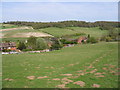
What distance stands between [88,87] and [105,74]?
4.05 metres

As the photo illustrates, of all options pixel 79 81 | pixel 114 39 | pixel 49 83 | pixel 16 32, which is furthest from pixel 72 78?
pixel 16 32

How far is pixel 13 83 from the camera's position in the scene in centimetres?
1334

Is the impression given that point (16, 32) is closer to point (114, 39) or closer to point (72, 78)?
point (114, 39)

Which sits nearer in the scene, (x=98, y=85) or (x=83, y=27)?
(x=98, y=85)

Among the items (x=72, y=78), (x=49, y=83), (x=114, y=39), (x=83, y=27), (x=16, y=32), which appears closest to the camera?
(x=49, y=83)

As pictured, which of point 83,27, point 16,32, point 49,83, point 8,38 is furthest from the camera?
point 83,27

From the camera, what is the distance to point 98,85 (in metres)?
12.2

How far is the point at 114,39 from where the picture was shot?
80.6m

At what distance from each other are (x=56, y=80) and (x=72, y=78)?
1.54m

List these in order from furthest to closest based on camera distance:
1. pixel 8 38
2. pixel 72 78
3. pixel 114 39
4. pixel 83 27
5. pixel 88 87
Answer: pixel 83 27, pixel 8 38, pixel 114 39, pixel 72 78, pixel 88 87

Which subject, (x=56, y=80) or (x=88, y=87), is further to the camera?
(x=56, y=80)

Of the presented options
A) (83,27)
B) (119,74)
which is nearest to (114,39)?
(83,27)

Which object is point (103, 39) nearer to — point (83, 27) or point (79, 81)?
point (83, 27)

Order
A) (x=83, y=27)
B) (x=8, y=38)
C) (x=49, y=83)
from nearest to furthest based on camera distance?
(x=49, y=83), (x=8, y=38), (x=83, y=27)
